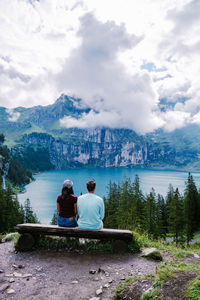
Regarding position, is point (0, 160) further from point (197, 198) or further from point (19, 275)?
point (19, 275)

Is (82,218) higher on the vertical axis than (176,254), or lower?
higher

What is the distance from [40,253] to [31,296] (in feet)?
9.70

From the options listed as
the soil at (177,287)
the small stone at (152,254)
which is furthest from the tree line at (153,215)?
the soil at (177,287)

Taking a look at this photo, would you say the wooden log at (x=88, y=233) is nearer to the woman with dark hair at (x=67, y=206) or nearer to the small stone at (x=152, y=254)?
the woman with dark hair at (x=67, y=206)

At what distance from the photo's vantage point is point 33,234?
911 cm

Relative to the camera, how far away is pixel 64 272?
272 inches

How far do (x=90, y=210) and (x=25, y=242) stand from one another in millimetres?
3327

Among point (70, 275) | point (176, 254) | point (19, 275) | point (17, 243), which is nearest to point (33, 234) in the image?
point (17, 243)

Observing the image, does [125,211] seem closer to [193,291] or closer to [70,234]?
[70,234]

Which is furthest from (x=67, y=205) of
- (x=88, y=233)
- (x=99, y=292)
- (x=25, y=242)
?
(x=99, y=292)

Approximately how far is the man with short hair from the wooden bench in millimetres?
237

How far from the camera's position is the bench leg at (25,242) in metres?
8.88

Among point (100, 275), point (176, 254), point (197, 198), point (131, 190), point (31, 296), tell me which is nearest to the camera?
point (31, 296)

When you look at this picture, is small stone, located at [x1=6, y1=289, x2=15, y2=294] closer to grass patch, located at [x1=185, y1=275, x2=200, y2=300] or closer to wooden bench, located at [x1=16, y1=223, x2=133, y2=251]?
wooden bench, located at [x1=16, y1=223, x2=133, y2=251]
